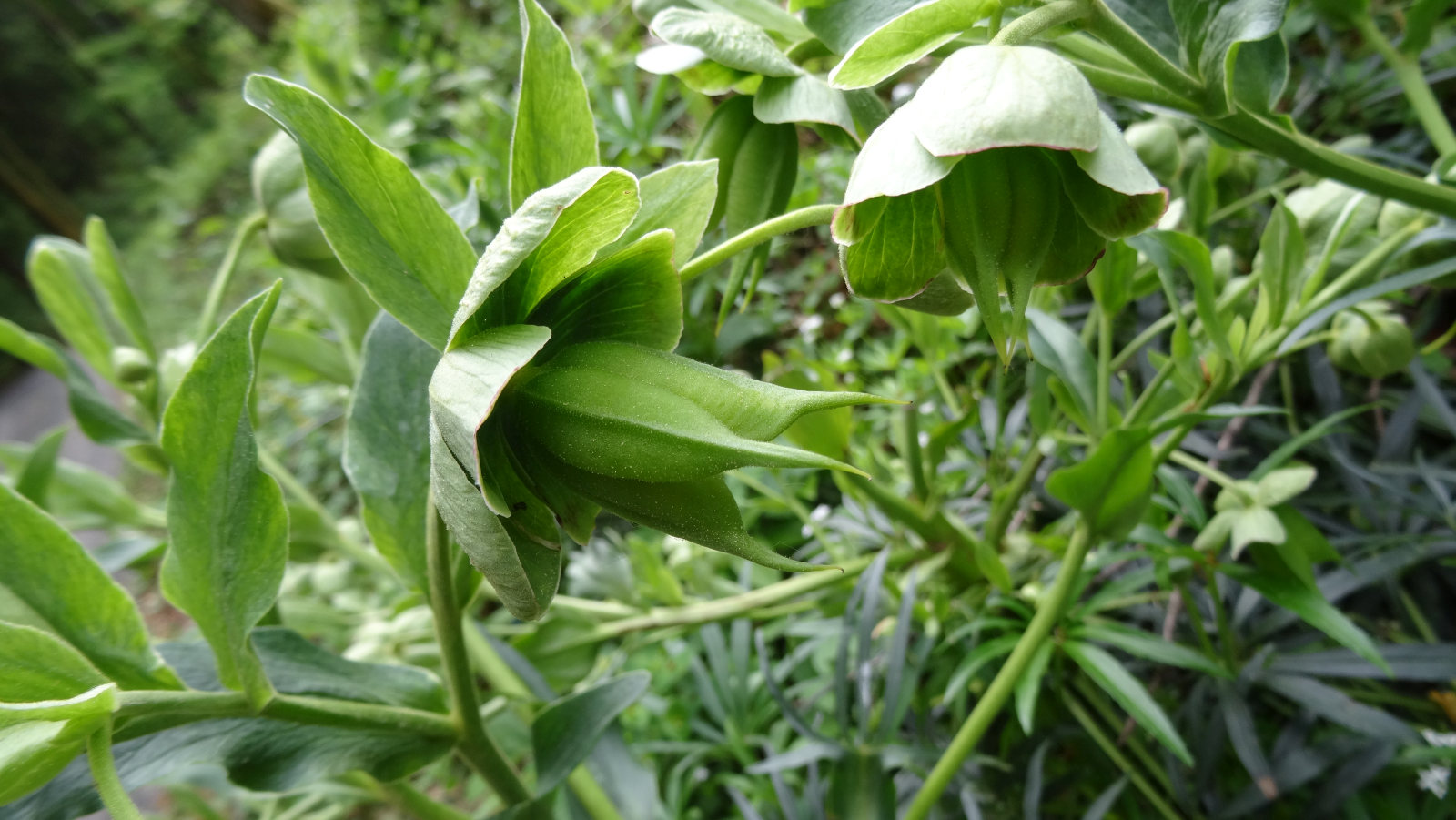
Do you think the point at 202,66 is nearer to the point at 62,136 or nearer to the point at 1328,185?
the point at 62,136

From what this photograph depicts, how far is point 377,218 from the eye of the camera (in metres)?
0.20

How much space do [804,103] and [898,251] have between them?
0.20 ft

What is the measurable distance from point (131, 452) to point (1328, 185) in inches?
26.7

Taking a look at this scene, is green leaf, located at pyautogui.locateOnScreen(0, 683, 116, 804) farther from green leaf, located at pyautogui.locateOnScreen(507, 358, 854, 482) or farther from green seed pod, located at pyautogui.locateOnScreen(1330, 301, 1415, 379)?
green seed pod, located at pyautogui.locateOnScreen(1330, 301, 1415, 379)

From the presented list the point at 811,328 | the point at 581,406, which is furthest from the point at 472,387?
the point at 811,328

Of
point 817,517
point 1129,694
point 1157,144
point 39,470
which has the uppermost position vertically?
point 1157,144

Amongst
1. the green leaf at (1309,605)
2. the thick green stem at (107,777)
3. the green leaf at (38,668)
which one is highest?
the green leaf at (38,668)

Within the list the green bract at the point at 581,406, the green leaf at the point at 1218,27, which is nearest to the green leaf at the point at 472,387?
the green bract at the point at 581,406

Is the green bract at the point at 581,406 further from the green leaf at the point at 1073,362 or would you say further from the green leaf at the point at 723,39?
the green leaf at the point at 1073,362

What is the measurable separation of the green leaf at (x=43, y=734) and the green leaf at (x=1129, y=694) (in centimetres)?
38

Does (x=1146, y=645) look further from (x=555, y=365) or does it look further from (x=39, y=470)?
(x=39, y=470)

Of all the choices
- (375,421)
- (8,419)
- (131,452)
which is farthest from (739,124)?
(8,419)

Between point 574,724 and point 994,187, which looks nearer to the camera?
point 994,187

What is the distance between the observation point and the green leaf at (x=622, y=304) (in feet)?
0.62
